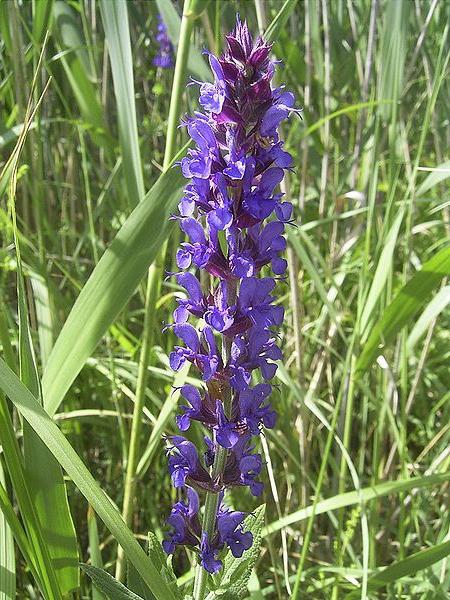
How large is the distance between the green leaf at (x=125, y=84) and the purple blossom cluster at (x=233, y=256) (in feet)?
1.16

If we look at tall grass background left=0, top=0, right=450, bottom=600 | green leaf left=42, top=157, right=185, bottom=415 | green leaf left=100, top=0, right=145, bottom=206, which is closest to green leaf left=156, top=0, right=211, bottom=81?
tall grass background left=0, top=0, right=450, bottom=600

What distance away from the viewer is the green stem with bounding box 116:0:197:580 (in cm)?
117

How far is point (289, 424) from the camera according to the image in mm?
1657

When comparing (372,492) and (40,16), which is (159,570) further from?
(40,16)

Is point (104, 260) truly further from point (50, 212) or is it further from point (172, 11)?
point (50, 212)

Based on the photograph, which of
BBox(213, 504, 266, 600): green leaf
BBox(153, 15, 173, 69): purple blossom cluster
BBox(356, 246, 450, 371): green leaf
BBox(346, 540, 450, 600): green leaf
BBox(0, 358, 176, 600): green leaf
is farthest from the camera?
BBox(153, 15, 173, 69): purple blossom cluster

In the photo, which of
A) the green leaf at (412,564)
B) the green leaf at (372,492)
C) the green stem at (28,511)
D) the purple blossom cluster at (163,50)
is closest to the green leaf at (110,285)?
the green stem at (28,511)

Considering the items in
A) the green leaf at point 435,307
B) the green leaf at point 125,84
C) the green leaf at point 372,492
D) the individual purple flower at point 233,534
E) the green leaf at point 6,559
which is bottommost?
the green leaf at point 372,492

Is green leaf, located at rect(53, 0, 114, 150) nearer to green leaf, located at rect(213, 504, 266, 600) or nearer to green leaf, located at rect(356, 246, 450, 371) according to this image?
green leaf, located at rect(356, 246, 450, 371)

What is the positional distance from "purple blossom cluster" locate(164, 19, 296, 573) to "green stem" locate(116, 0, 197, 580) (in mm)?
275

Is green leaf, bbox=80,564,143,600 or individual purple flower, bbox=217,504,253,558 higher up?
individual purple flower, bbox=217,504,253,558

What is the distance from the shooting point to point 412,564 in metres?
1.18

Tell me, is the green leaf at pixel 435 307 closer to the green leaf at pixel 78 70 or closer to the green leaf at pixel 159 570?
the green leaf at pixel 159 570

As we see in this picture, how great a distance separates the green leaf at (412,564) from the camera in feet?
3.71
